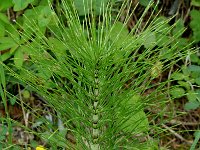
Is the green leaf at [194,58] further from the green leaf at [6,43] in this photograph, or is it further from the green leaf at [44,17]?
the green leaf at [6,43]

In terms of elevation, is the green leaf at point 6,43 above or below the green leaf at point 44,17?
below

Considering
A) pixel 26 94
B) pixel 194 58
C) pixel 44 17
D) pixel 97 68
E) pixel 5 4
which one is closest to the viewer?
pixel 97 68

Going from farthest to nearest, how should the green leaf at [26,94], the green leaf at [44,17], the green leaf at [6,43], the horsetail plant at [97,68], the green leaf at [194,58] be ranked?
1. the green leaf at [194,58]
2. the green leaf at [26,94]
3. the green leaf at [6,43]
4. the green leaf at [44,17]
5. the horsetail plant at [97,68]

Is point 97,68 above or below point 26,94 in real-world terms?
above

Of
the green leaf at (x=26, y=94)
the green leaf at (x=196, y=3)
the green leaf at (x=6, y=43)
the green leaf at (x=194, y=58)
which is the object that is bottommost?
the green leaf at (x=26, y=94)

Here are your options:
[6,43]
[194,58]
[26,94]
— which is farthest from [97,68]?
[194,58]

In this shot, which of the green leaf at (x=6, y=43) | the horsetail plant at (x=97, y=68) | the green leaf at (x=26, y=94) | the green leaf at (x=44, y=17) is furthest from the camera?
the green leaf at (x=26, y=94)

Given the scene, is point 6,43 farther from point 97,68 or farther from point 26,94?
point 97,68

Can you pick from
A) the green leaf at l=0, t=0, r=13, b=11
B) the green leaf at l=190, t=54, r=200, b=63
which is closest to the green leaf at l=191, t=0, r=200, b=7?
the green leaf at l=190, t=54, r=200, b=63

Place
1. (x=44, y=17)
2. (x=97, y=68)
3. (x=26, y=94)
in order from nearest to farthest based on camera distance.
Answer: (x=97, y=68) < (x=44, y=17) < (x=26, y=94)

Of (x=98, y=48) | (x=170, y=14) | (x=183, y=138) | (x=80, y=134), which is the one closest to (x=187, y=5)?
(x=170, y=14)

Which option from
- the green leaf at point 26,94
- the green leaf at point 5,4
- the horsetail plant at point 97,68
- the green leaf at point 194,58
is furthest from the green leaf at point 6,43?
the green leaf at point 194,58

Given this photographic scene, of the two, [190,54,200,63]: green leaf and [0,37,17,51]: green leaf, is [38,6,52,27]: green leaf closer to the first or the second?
[0,37,17,51]: green leaf
